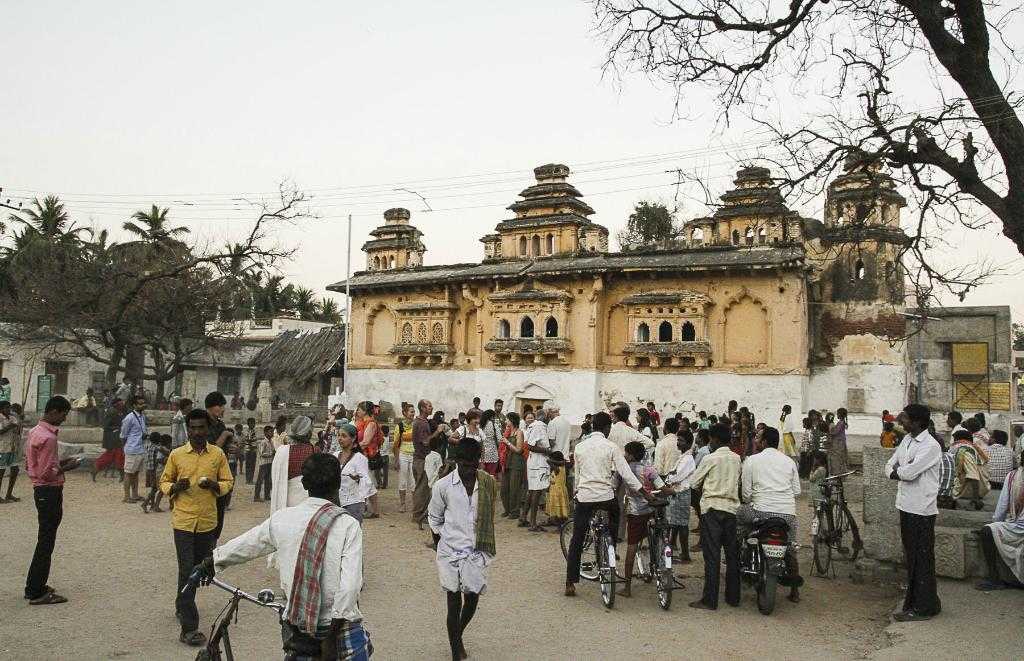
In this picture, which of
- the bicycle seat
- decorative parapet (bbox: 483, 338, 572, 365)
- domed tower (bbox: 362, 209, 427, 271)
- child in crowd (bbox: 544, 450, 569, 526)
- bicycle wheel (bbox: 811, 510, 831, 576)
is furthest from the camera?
domed tower (bbox: 362, 209, 427, 271)

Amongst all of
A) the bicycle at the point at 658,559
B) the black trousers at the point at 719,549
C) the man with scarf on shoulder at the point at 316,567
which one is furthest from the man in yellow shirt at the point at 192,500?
the black trousers at the point at 719,549

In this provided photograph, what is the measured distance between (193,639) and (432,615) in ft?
7.14

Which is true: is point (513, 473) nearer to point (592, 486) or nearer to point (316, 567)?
point (592, 486)

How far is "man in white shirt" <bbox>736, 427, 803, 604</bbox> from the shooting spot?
783 centimetres

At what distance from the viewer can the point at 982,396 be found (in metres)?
26.8

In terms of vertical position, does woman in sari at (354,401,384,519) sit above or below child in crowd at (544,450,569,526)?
above

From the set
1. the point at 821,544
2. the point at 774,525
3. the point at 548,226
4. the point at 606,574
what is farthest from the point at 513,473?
the point at 548,226

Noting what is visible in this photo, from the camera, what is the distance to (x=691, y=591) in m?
8.56

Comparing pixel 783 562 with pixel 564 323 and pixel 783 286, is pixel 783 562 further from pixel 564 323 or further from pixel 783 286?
pixel 564 323

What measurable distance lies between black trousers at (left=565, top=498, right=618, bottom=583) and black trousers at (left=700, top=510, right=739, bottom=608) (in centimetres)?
96

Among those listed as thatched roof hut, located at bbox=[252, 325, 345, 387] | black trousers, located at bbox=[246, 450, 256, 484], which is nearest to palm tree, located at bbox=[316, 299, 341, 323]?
thatched roof hut, located at bbox=[252, 325, 345, 387]

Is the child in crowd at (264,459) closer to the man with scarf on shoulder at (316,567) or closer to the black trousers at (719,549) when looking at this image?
the black trousers at (719,549)

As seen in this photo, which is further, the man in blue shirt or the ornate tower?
the ornate tower

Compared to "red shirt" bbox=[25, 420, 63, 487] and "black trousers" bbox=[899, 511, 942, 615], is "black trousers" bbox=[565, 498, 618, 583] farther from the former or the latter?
"red shirt" bbox=[25, 420, 63, 487]
